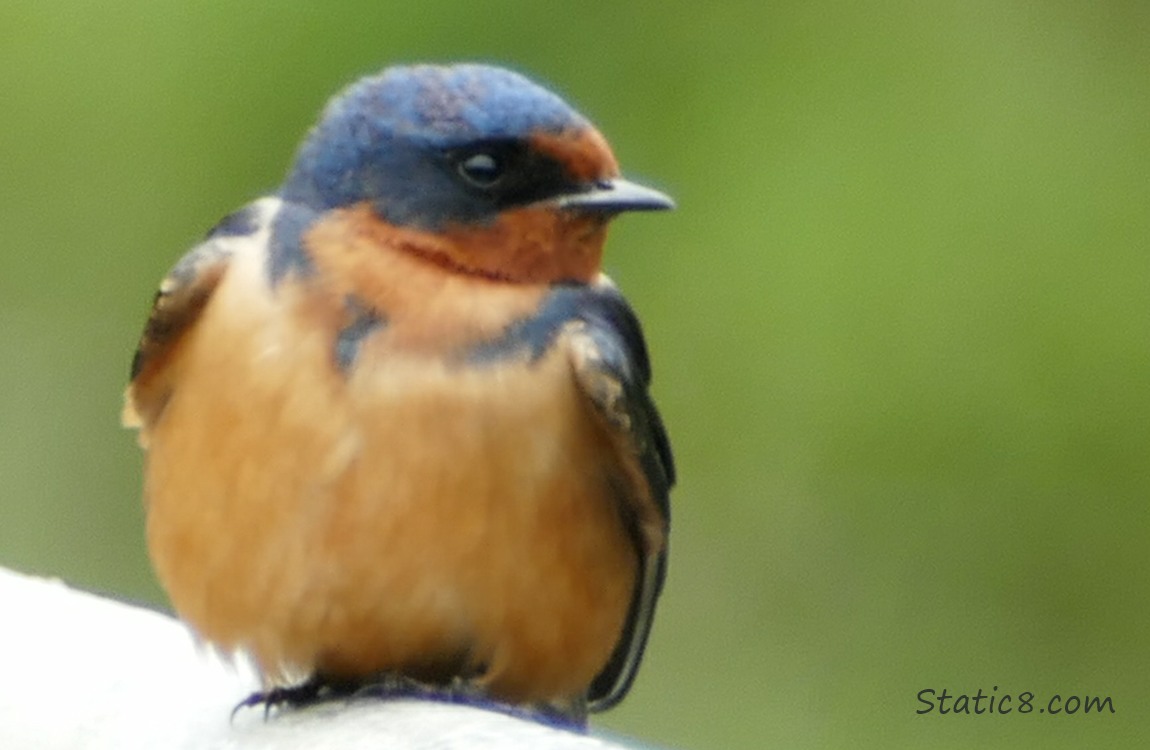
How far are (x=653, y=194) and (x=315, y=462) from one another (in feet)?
1.23

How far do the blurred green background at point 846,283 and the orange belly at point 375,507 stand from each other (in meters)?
0.98

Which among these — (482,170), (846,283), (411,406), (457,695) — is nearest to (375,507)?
(411,406)

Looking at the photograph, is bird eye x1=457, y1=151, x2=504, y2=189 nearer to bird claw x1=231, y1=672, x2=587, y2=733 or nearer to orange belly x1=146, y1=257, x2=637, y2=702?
orange belly x1=146, y1=257, x2=637, y2=702

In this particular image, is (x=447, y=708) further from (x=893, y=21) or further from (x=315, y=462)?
(x=893, y=21)

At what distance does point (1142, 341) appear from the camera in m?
2.79

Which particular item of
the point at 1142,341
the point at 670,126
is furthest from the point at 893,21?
the point at 1142,341

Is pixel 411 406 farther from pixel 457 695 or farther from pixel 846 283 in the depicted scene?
pixel 846 283

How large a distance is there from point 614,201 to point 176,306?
1.31 feet

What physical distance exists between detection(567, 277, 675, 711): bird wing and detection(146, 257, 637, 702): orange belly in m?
0.03

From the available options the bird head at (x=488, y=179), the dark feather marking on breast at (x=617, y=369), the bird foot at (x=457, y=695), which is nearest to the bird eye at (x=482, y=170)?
the bird head at (x=488, y=179)

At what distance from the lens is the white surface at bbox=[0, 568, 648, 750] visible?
168cm

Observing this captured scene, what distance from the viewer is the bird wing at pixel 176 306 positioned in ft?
6.38

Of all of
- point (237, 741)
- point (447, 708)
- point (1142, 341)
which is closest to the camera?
point (447, 708)

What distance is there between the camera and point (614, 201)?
191 centimetres
